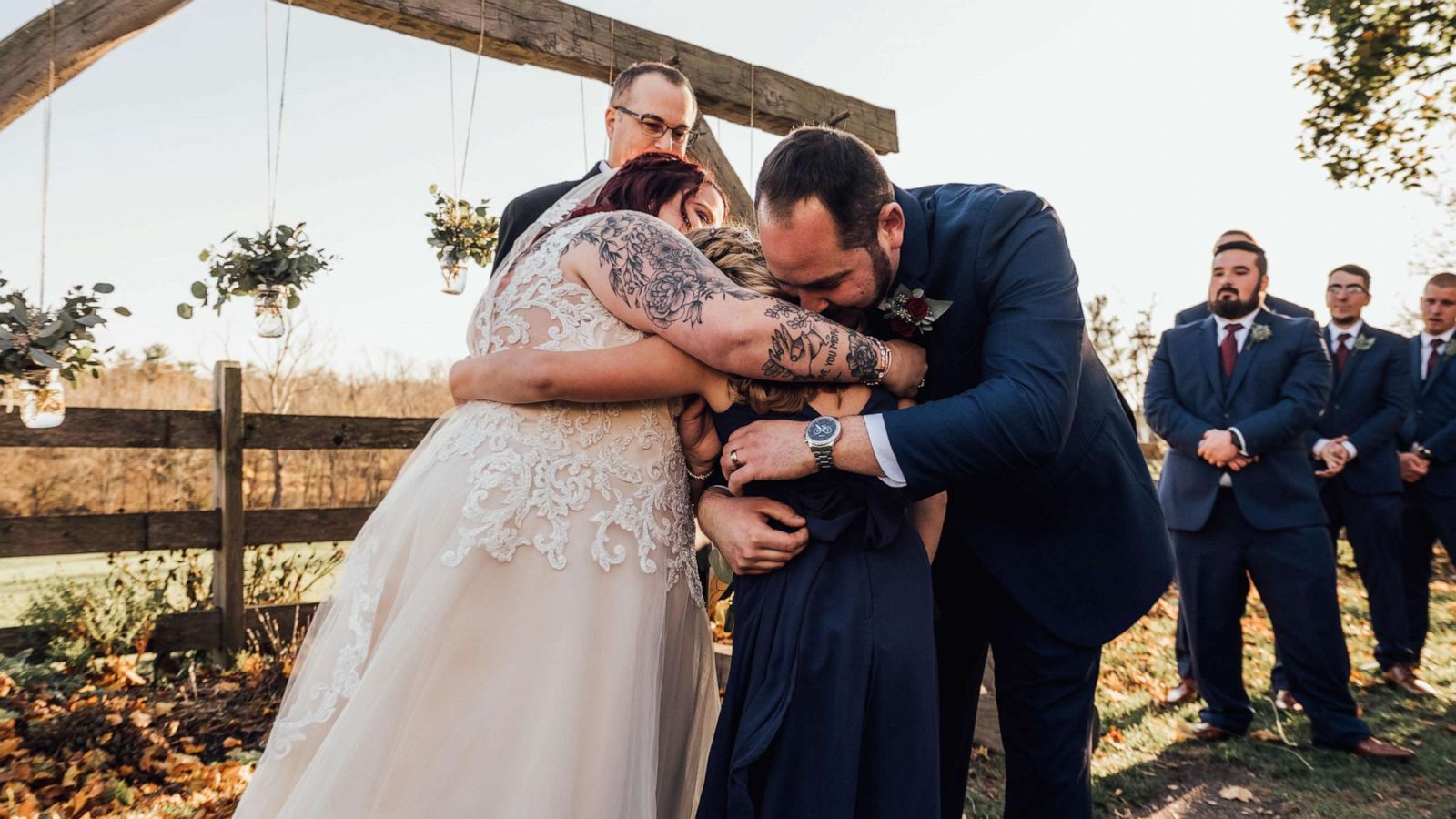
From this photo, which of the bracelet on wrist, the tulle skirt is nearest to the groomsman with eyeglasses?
the bracelet on wrist

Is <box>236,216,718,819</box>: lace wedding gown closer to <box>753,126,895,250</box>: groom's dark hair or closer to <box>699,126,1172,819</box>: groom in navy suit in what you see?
<box>699,126,1172,819</box>: groom in navy suit

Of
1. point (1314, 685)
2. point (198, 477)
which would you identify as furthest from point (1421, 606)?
point (198, 477)

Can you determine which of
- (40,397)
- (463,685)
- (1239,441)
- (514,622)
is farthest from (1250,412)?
(40,397)

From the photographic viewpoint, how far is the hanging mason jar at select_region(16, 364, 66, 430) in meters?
4.22

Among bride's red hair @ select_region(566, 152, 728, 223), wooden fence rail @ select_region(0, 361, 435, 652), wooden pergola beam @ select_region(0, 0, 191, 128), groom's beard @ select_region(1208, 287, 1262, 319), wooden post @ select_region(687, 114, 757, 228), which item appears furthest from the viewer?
wooden fence rail @ select_region(0, 361, 435, 652)

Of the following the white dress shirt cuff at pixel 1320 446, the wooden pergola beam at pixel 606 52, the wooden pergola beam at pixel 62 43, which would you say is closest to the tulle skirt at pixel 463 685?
the wooden pergola beam at pixel 606 52

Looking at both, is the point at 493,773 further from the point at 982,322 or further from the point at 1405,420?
the point at 1405,420

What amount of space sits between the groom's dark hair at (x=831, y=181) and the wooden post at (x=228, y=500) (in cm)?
517

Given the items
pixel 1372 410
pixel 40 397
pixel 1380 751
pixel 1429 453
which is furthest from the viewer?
pixel 1429 453

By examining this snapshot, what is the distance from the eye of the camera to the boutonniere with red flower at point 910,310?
233 centimetres

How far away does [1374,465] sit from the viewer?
22.0 ft

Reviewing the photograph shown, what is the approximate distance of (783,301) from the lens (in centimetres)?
217

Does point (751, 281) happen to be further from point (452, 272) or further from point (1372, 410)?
point (1372, 410)

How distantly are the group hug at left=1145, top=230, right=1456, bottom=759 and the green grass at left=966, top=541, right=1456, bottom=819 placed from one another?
0.53ft
